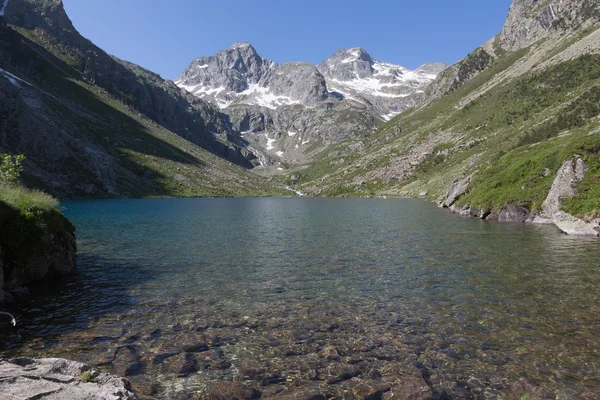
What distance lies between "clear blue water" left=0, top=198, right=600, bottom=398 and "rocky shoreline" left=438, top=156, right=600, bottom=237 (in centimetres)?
921

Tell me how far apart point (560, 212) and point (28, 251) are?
181 feet

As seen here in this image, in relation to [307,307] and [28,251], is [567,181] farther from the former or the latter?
[28,251]

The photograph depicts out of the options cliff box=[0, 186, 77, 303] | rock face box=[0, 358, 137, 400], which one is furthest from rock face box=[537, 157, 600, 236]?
cliff box=[0, 186, 77, 303]

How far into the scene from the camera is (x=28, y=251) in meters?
21.1

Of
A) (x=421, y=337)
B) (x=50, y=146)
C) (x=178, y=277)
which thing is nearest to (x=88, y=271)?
(x=178, y=277)

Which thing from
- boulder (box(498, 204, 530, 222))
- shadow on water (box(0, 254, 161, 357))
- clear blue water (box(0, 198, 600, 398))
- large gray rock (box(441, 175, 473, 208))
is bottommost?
shadow on water (box(0, 254, 161, 357))

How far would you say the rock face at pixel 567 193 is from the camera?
38.5 metres

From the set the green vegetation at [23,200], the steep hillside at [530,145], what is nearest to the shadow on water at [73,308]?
the green vegetation at [23,200]

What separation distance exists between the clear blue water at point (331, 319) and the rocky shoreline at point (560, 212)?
9214 millimetres

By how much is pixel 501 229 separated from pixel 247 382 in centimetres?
4415

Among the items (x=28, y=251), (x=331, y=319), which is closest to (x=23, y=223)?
(x=28, y=251)

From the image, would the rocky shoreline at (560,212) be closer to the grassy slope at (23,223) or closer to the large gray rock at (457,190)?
the large gray rock at (457,190)

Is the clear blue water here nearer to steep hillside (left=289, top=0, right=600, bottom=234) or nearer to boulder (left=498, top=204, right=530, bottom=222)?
boulder (left=498, top=204, right=530, bottom=222)

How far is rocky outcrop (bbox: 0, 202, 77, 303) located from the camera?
1969 cm
